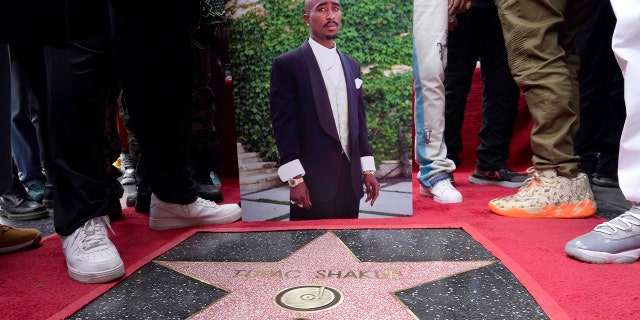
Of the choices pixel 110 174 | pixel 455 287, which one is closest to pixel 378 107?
pixel 455 287

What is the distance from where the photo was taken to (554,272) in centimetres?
101

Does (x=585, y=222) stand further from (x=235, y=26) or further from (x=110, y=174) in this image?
(x=110, y=174)

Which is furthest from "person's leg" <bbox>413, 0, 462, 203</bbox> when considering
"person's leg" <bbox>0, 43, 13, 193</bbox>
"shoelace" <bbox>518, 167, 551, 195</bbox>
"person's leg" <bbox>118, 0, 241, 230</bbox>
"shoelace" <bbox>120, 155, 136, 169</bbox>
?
"shoelace" <bbox>120, 155, 136, 169</bbox>

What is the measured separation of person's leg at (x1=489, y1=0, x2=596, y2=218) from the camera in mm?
1438

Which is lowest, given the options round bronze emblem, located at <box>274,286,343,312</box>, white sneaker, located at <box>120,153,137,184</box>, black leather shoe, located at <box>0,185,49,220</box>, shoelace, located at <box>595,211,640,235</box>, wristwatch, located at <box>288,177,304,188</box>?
white sneaker, located at <box>120,153,137,184</box>

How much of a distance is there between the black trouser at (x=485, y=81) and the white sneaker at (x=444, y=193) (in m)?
0.39

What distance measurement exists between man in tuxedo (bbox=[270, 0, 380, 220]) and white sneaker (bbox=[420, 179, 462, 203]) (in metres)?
0.43

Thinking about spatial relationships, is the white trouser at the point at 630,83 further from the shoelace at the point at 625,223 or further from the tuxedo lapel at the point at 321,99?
the tuxedo lapel at the point at 321,99

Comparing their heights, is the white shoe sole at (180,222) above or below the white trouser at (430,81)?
below

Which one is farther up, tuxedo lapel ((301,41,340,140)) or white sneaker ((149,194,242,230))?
tuxedo lapel ((301,41,340,140))

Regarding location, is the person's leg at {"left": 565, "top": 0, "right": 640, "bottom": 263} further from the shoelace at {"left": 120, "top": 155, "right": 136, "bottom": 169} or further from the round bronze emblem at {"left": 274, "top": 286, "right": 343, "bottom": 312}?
the shoelace at {"left": 120, "top": 155, "right": 136, "bottom": 169}

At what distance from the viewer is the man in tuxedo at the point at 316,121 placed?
145 cm

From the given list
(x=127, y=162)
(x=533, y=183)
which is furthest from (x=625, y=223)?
(x=127, y=162)

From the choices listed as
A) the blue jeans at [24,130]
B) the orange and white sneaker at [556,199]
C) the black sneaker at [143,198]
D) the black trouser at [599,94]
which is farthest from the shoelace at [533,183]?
the blue jeans at [24,130]
